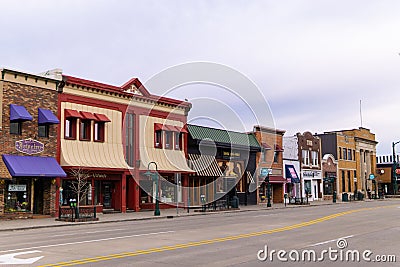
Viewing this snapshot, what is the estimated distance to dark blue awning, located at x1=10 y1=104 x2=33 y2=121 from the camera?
93.4 feet

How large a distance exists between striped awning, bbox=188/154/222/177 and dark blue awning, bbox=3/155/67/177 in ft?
46.7

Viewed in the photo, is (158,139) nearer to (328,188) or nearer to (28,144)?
(28,144)

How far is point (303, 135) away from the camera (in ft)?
204

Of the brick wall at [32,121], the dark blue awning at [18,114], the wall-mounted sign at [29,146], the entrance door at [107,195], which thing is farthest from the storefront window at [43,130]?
the entrance door at [107,195]

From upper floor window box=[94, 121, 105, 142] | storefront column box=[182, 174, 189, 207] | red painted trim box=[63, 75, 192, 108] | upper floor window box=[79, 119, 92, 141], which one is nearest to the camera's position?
red painted trim box=[63, 75, 192, 108]

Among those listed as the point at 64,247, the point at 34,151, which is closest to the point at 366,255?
the point at 64,247

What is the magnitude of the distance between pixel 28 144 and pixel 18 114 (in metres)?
2.15

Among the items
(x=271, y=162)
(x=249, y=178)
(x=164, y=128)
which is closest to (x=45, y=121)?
(x=164, y=128)

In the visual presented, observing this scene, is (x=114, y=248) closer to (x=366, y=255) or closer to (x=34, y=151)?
(x=366, y=255)

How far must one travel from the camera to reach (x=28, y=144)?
29.8 meters

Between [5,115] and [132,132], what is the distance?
10814 mm

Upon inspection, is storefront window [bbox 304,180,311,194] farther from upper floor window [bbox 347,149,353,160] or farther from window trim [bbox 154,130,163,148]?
window trim [bbox 154,130,163,148]

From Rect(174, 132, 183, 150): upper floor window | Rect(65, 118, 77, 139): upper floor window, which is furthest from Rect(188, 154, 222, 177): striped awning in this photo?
Rect(65, 118, 77, 139): upper floor window

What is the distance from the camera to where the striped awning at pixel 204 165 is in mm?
42625
